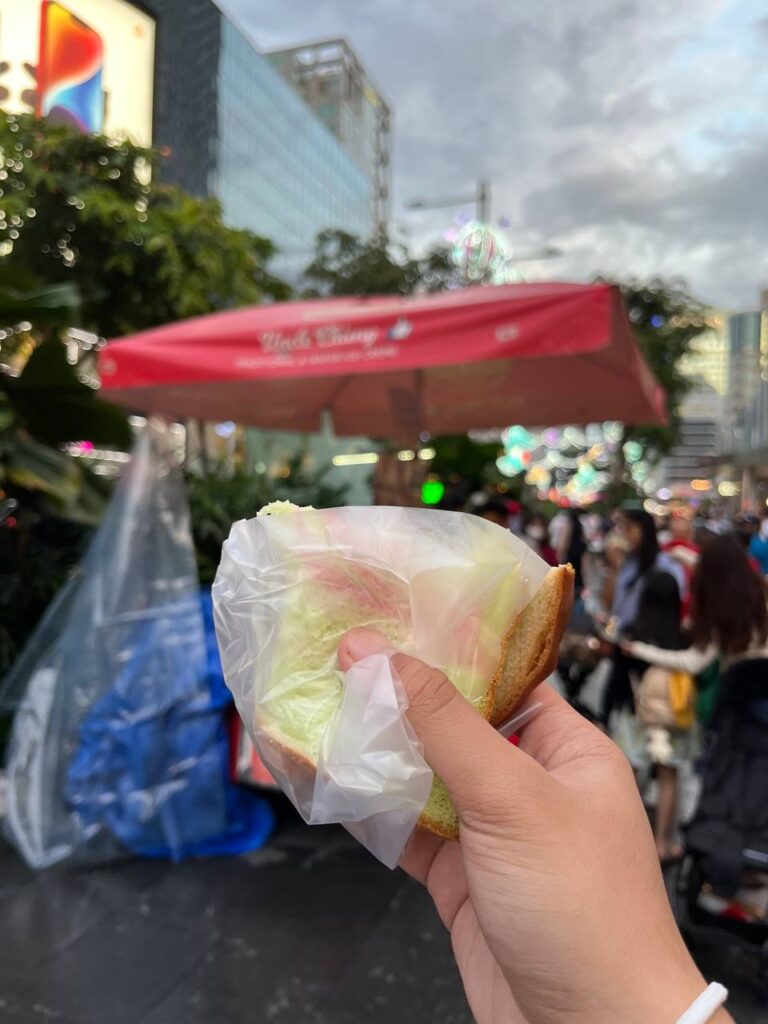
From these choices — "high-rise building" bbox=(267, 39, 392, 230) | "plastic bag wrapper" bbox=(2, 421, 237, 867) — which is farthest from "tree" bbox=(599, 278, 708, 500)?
"high-rise building" bbox=(267, 39, 392, 230)

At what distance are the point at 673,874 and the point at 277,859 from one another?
6.44 ft

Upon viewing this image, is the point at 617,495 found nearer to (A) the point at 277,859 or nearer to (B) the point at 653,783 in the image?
(B) the point at 653,783

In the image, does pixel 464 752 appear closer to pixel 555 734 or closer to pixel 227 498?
pixel 555 734

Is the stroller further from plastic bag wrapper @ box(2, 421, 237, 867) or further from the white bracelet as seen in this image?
plastic bag wrapper @ box(2, 421, 237, 867)

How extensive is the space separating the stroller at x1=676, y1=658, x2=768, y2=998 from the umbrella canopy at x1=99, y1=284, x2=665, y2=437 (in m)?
1.57

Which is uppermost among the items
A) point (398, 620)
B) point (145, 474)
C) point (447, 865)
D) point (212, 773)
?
point (145, 474)

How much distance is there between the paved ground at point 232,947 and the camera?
245cm

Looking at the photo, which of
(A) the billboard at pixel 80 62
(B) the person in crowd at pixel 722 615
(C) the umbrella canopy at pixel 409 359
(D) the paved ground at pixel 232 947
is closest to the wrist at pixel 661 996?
(D) the paved ground at pixel 232 947

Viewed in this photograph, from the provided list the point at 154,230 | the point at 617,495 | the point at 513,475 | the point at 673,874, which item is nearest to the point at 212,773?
the point at 673,874

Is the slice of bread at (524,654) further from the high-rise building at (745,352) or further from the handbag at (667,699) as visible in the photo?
the high-rise building at (745,352)

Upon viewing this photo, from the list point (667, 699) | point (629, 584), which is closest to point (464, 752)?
point (667, 699)

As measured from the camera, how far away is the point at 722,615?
3164 mm

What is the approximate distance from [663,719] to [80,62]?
12.4 meters

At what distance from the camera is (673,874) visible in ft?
11.3
